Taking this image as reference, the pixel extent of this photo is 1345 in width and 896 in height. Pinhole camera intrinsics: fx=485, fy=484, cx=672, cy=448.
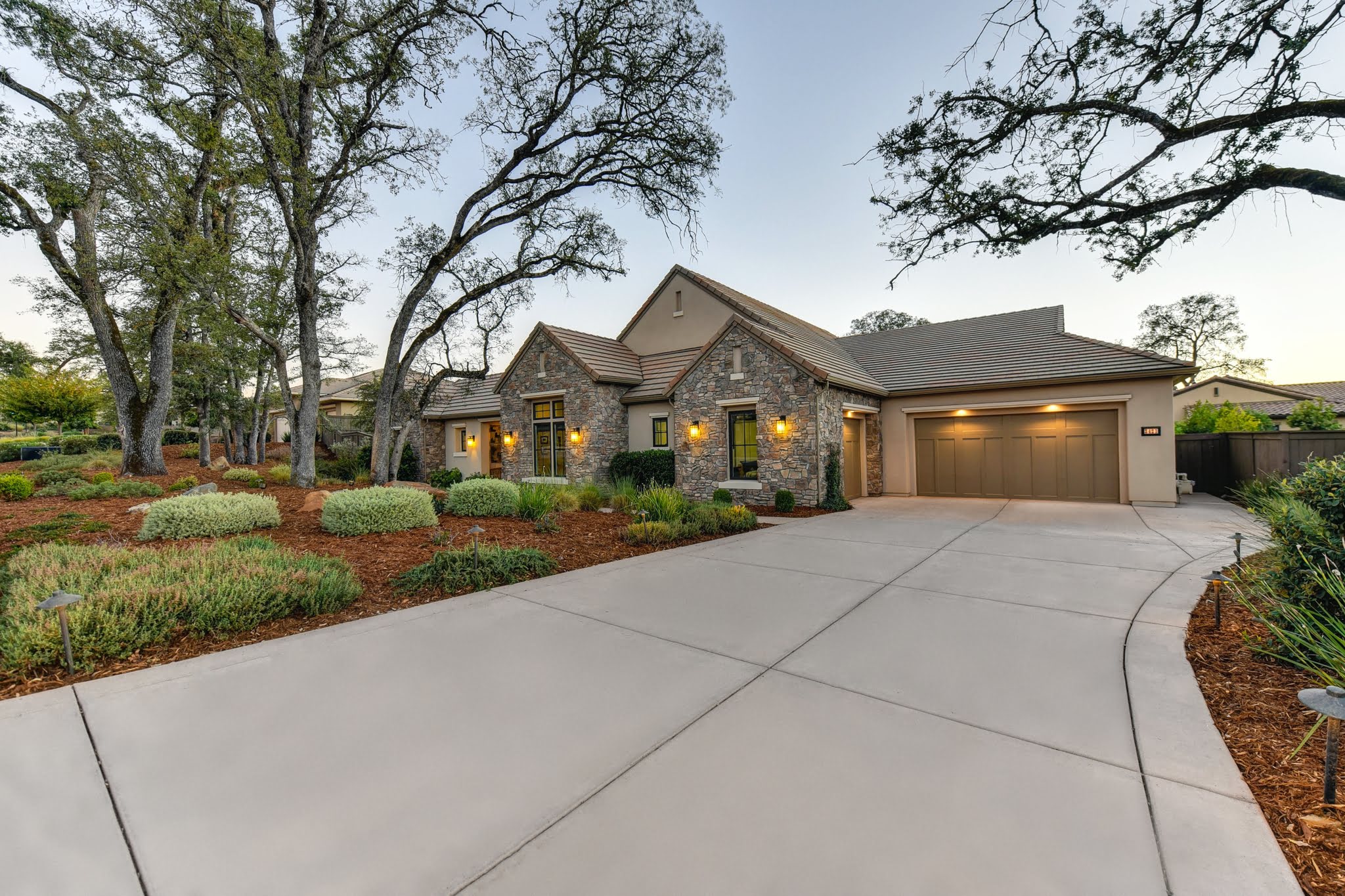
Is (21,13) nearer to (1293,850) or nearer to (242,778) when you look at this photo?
(242,778)

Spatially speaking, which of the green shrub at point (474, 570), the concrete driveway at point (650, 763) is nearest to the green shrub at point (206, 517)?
the green shrub at point (474, 570)

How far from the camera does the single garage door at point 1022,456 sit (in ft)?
38.5

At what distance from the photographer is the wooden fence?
1007cm

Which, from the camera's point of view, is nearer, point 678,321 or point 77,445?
point 678,321

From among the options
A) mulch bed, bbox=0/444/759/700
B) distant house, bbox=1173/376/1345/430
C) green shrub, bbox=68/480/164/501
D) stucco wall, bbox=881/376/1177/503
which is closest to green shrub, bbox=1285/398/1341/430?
stucco wall, bbox=881/376/1177/503

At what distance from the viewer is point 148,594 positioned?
3738mm

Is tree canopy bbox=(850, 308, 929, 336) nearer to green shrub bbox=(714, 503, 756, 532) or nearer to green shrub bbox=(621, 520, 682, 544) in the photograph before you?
green shrub bbox=(714, 503, 756, 532)

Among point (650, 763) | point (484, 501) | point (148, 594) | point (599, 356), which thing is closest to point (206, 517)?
point (148, 594)

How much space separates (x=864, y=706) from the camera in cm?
276

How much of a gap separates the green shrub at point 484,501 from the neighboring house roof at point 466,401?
894cm

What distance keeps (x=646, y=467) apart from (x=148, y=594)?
34.2ft

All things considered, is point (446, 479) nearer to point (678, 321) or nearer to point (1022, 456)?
point (678, 321)

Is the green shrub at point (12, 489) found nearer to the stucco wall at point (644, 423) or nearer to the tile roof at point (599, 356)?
the tile roof at point (599, 356)

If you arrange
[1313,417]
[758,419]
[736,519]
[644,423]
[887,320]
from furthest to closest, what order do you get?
[887,320]
[644,423]
[758,419]
[1313,417]
[736,519]
